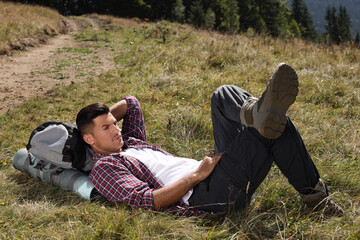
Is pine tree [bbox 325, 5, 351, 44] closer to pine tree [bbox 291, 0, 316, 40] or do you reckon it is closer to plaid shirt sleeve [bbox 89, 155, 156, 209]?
pine tree [bbox 291, 0, 316, 40]

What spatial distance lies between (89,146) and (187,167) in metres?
1.06

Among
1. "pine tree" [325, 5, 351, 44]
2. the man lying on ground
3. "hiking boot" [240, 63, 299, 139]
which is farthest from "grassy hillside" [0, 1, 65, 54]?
"pine tree" [325, 5, 351, 44]

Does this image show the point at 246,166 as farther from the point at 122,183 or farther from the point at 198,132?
the point at 198,132

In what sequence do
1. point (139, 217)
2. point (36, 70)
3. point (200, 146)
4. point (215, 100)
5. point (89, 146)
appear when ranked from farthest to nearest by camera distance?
point (36, 70), point (200, 146), point (89, 146), point (215, 100), point (139, 217)

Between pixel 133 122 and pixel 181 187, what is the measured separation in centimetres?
137

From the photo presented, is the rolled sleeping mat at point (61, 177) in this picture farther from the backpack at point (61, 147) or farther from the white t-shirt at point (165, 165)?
the white t-shirt at point (165, 165)

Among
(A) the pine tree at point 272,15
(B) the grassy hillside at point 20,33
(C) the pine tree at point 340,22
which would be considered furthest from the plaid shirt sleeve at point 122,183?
(C) the pine tree at point 340,22

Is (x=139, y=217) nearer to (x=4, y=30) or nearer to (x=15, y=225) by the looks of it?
(x=15, y=225)

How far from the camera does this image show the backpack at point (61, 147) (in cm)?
295

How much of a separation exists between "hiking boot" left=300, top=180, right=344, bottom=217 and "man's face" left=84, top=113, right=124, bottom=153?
5.73ft

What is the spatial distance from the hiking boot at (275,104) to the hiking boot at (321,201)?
644 mm

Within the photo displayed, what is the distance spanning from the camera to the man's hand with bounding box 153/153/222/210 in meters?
2.42

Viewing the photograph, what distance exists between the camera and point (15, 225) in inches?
94.4

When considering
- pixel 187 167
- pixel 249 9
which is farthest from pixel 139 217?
pixel 249 9
